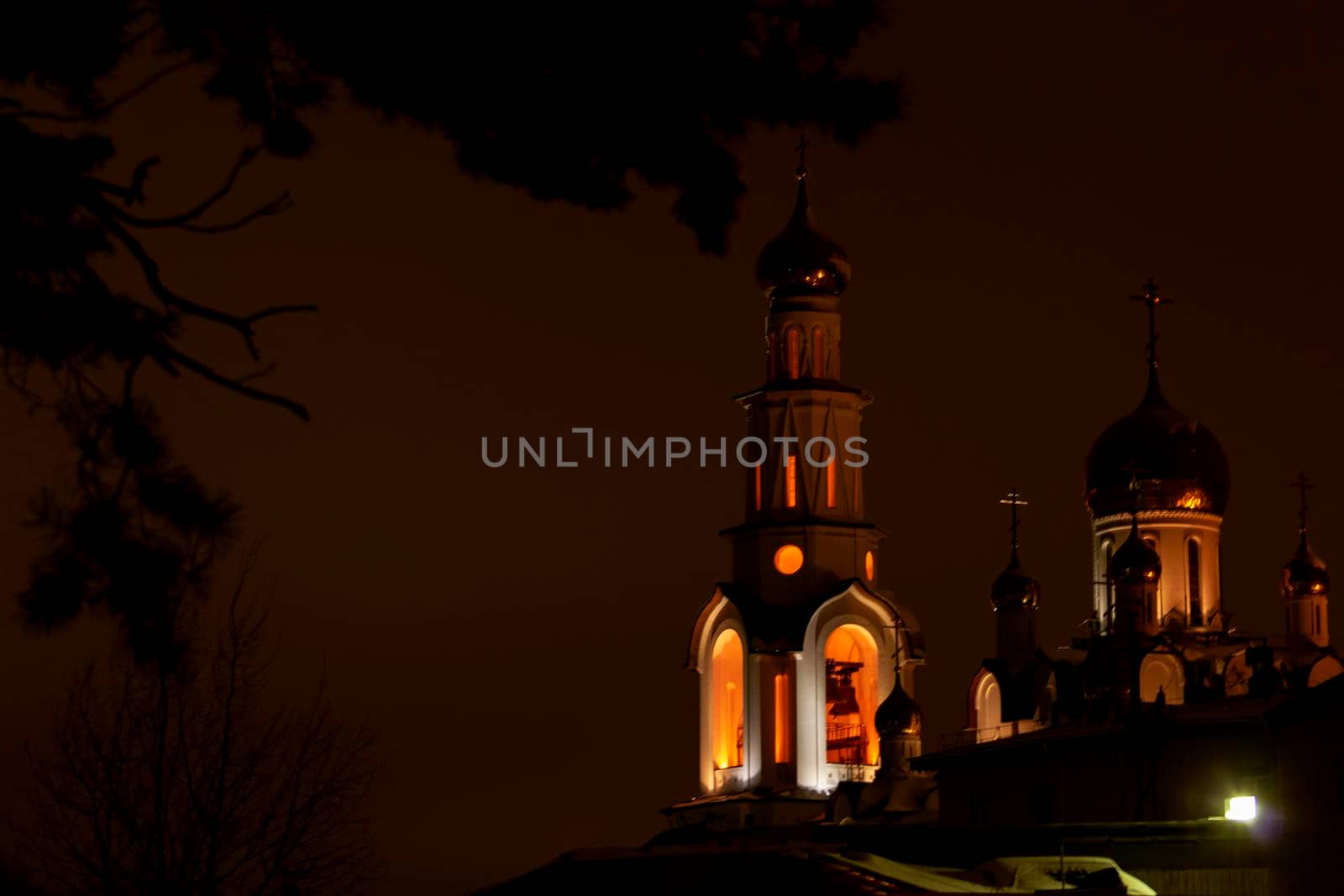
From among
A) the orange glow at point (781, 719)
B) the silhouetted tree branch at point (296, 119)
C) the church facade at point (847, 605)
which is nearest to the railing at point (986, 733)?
the church facade at point (847, 605)

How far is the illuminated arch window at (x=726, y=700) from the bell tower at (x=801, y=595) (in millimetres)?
26

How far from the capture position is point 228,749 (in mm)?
20391

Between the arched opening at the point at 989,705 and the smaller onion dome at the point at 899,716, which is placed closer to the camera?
the smaller onion dome at the point at 899,716

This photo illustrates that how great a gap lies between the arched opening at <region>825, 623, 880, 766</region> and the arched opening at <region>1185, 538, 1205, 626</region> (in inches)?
290

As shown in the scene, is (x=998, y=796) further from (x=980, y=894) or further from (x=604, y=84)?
(x=604, y=84)

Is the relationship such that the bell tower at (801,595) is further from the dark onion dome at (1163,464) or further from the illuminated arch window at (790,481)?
the dark onion dome at (1163,464)

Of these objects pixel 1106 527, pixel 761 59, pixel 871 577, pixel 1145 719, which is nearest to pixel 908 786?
pixel 871 577

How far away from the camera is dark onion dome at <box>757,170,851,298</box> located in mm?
51562

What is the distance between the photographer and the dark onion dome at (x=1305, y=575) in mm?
53656

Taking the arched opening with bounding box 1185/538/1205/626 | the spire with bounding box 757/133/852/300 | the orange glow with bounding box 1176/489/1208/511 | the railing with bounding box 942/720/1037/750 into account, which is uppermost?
the spire with bounding box 757/133/852/300

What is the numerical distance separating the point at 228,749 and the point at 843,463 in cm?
3176

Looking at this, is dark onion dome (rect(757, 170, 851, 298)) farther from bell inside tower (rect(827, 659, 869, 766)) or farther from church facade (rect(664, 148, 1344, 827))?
bell inside tower (rect(827, 659, 869, 766))

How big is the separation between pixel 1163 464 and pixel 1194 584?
2.77 meters

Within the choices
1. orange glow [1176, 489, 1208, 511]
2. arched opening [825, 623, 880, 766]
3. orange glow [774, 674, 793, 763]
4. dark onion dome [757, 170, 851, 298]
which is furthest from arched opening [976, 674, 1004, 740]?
dark onion dome [757, 170, 851, 298]
